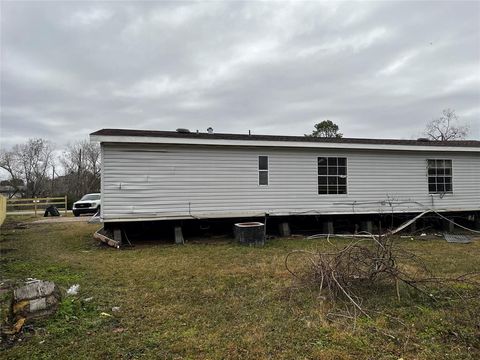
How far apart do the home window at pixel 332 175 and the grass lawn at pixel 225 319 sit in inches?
188

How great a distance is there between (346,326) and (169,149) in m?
7.64

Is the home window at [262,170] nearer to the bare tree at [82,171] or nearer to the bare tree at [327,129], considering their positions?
the bare tree at [327,129]

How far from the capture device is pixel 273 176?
37.4 ft

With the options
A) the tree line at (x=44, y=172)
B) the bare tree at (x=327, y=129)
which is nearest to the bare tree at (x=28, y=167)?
the tree line at (x=44, y=172)

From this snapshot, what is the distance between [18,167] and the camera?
183 ft

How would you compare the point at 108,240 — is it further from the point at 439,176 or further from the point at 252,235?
the point at 439,176

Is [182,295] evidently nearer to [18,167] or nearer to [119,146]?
[119,146]

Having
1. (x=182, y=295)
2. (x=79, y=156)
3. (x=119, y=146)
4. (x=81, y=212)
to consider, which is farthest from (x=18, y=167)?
(x=182, y=295)

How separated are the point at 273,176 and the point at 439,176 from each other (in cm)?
637

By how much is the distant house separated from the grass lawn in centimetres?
319

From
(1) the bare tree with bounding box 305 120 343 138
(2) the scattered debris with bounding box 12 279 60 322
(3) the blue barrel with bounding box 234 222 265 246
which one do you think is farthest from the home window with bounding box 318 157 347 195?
(1) the bare tree with bounding box 305 120 343 138

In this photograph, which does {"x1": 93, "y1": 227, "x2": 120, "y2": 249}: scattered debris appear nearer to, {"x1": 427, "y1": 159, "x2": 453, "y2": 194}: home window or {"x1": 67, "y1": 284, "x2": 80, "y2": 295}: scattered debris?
{"x1": 67, "y1": 284, "x2": 80, "y2": 295}: scattered debris

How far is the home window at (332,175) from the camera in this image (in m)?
11.9

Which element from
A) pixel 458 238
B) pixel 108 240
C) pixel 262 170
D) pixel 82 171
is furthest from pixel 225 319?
pixel 82 171
